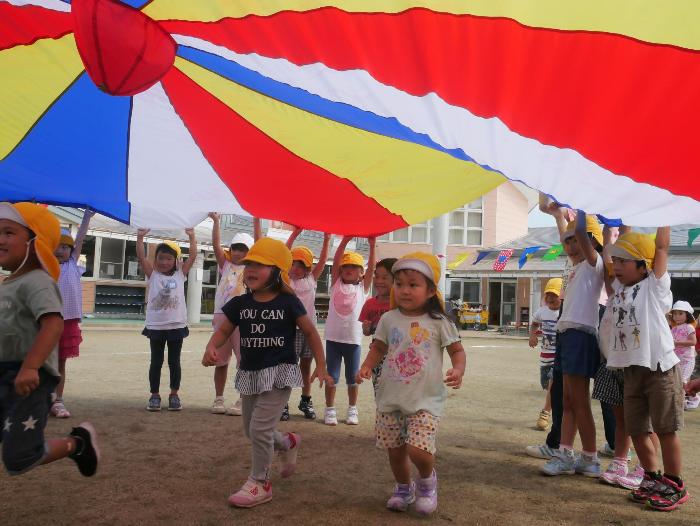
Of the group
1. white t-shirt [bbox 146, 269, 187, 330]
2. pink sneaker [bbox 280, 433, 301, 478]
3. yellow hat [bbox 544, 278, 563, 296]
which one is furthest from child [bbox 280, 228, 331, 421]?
yellow hat [bbox 544, 278, 563, 296]

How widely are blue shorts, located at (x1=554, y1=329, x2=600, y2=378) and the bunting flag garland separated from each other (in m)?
15.9

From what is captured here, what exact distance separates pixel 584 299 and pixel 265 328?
176 cm

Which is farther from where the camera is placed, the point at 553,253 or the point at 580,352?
the point at 553,253

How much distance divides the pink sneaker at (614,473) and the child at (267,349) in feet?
5.26

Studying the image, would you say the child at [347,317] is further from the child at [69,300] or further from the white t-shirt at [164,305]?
the child at [69,300]

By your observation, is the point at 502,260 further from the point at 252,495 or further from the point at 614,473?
the point at 252,495

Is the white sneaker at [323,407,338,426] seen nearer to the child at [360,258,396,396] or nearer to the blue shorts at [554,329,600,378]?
the child at [360,258,396,396]

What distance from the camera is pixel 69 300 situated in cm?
454

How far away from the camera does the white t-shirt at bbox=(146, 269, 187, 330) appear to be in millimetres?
4793

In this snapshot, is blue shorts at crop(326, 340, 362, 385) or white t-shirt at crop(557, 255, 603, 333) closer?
white t-shirt at crop(557, 255, 603, 333)

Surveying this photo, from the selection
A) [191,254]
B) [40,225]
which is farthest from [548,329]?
[40,225]

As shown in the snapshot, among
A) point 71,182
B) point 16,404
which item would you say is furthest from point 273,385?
point 71,182

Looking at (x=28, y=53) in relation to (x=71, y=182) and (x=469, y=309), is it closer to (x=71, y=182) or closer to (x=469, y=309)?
(x=71, y=182)

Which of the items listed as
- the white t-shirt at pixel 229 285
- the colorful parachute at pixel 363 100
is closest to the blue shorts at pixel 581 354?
the colorful parachute at pixel 363 100
